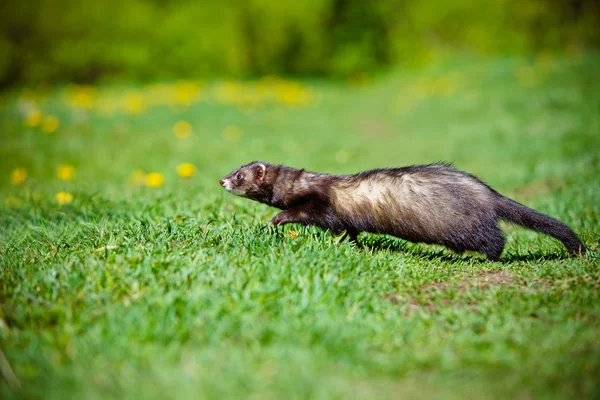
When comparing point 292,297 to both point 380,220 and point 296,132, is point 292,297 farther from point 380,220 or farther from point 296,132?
point 296,132

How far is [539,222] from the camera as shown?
4.19m

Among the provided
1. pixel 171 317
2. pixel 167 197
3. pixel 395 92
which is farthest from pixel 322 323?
pixel 395 92

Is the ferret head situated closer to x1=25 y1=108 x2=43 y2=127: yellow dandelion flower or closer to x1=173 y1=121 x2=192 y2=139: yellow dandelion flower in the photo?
x1=173 y1=121 x2=192 y2=139: yellow dandelion flower

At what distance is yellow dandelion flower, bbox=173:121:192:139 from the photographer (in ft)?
36.2

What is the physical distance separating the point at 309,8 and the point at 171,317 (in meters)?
19.4

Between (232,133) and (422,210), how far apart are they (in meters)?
7.65

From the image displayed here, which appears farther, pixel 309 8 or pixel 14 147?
pixel 309 8

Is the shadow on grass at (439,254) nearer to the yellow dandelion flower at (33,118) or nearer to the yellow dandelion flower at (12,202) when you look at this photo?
the yellow dandelion flower at (12,202)

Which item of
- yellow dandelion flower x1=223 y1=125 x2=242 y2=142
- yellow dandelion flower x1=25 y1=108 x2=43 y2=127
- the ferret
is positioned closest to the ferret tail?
the ferret

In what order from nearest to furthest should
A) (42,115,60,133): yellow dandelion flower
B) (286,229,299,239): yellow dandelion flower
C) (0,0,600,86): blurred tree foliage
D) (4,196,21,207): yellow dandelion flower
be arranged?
(286,229,299,239): yellow dandelion flower
(4,196,21,207): yellow dandelion flower
(42,115,60,133): yellow dandelion flower
(0,0,600,86): blurred tree foliage

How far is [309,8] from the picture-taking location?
2061cm

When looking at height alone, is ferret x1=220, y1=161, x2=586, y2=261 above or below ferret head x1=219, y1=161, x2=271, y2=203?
below

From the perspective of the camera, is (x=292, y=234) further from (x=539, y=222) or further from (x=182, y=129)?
(x=182, y=129)

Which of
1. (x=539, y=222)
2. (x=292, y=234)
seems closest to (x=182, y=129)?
(x=292, y=234)
